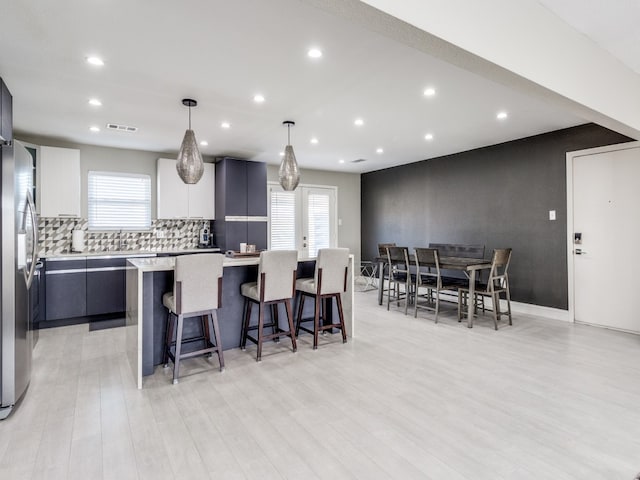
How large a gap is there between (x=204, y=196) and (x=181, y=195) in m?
0.39

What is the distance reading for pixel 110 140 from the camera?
5133 millimetres

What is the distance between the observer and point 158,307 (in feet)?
10.8

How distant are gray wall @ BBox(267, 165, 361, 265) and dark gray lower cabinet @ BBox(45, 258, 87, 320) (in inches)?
187

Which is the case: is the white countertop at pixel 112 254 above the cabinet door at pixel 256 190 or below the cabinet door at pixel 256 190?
below

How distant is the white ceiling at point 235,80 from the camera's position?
88.6 inches

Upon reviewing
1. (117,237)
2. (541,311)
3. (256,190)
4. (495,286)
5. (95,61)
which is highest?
(95,61)

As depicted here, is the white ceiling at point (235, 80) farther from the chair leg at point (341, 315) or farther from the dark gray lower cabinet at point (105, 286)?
the chair leg at point (341, 315)

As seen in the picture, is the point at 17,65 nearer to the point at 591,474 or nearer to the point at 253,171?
the point at 253,171

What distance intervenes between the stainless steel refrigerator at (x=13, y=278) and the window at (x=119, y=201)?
2.87 meters

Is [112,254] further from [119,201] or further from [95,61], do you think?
[95,61]

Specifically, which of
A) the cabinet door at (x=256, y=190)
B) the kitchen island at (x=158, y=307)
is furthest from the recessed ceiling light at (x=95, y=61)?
the cabinet door at (x=256, y=190)

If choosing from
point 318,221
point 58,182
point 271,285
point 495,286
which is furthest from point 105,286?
point 495,286

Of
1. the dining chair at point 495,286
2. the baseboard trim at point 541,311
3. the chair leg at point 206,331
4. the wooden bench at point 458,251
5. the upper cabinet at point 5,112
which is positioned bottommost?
the baseboard trim at point 541,311

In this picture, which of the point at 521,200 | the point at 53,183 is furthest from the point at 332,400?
the point at 53,183
